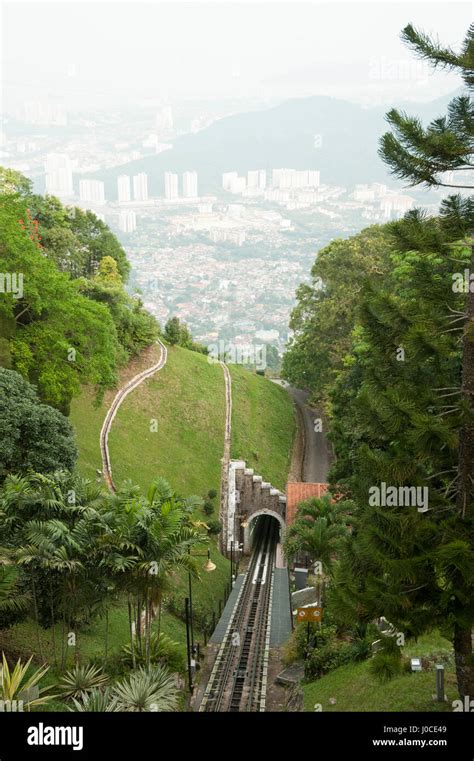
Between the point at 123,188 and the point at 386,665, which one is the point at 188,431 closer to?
the point at 386,665

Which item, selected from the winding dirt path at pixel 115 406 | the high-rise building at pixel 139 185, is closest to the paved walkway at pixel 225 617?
the winding dirt path at pixel 115 406

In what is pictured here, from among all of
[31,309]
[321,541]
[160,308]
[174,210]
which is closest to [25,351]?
[31,309]

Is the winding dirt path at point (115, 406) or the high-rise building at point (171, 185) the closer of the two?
the winding dirt path at point (115, 406)

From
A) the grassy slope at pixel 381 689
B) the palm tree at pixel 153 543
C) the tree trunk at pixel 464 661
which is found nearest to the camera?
the tree trunk at pixel 464 661

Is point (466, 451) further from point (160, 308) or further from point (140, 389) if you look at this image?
point (160, 308)

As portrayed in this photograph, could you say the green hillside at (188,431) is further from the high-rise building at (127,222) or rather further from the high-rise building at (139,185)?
the high-rise building at (139,185)

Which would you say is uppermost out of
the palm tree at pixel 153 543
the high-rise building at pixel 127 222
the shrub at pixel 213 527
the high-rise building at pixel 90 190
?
the high-rise building at pixel 90 190

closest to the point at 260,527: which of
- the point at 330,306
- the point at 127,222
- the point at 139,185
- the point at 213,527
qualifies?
the point at 213,527
